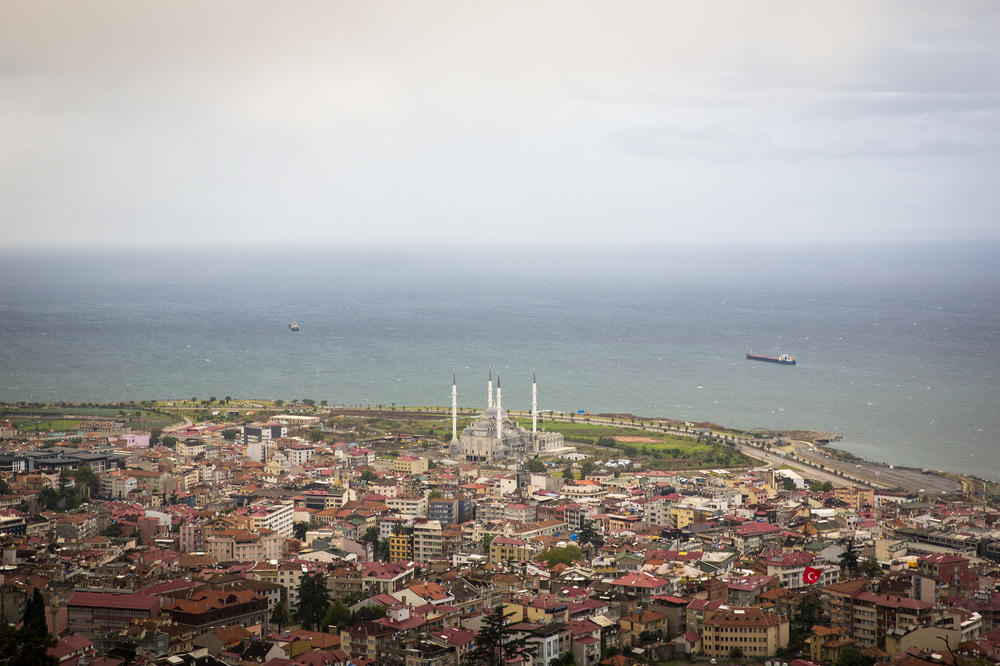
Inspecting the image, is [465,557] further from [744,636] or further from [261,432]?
[261,432]

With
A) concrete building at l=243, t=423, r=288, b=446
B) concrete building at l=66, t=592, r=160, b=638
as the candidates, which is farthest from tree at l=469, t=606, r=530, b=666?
concrete building at l=243, t=423, r=288, b=446

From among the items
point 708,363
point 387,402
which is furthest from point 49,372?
point 708,363

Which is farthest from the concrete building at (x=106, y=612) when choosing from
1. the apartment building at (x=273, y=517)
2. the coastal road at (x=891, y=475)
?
the coastal road at (x=891, y=475)

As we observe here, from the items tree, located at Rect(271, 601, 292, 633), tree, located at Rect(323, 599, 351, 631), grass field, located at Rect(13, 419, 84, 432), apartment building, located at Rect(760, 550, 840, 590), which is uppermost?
grass field, located at Rect(13, 419, 84, 432)

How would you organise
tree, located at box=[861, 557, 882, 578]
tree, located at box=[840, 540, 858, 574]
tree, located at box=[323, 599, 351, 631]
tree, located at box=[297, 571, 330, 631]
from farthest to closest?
tree, located at box=[840, 540, 858, 574], tree, located at box=[861, 557, 882, 578], tree, located at box=[297, 571, 330, 631], tree, located at box=[323, 599, 351, 631]

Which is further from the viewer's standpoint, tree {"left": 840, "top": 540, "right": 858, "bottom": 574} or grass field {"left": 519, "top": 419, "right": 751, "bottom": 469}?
grass field {"left": 519, "top": 419, "right": 751, "bottom": 469}

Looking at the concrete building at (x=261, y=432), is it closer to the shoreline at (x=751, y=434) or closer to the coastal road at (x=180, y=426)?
the coastal road at (x=180, y=426)

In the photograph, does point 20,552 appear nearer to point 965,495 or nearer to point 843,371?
point 965,495

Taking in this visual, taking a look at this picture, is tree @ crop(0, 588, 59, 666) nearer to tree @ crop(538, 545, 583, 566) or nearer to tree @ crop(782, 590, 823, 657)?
tree @ crop(782, 590, 823, 657)
